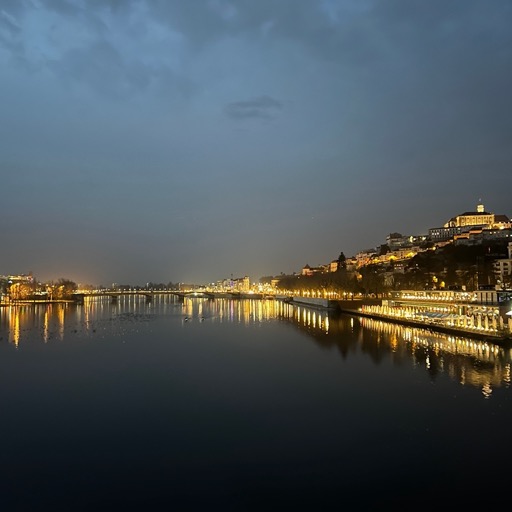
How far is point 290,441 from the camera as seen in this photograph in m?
7.47

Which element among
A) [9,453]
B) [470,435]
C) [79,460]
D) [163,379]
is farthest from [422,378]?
[9,453]

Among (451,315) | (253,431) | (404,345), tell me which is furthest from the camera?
(451,315)

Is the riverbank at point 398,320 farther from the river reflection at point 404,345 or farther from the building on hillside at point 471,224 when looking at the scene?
the building on hillside at point 471,224

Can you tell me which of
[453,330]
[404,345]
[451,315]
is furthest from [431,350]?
[451,315]

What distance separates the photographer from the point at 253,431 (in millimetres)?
7984

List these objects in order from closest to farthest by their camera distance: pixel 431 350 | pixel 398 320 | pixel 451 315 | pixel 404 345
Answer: pixel 431 350, pixel 404 345, pixel 451 315, pixel 398 320

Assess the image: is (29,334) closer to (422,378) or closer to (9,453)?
(9,453)

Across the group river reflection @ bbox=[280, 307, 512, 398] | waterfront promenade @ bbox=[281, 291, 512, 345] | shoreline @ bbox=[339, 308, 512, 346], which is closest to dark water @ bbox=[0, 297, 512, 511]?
river reflection @ bbox=[280, 307, 512, 398]

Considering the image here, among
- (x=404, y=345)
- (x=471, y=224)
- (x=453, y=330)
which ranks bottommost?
(x=404, y=345)

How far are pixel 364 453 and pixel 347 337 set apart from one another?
15.8 meters

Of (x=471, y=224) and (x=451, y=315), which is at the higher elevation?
(x=471, y=224)

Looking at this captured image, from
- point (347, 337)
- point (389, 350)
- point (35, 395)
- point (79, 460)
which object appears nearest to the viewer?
point (79, 460)

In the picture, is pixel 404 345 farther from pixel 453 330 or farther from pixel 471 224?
pixel 471 224

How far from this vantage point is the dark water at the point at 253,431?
5.74 metres
